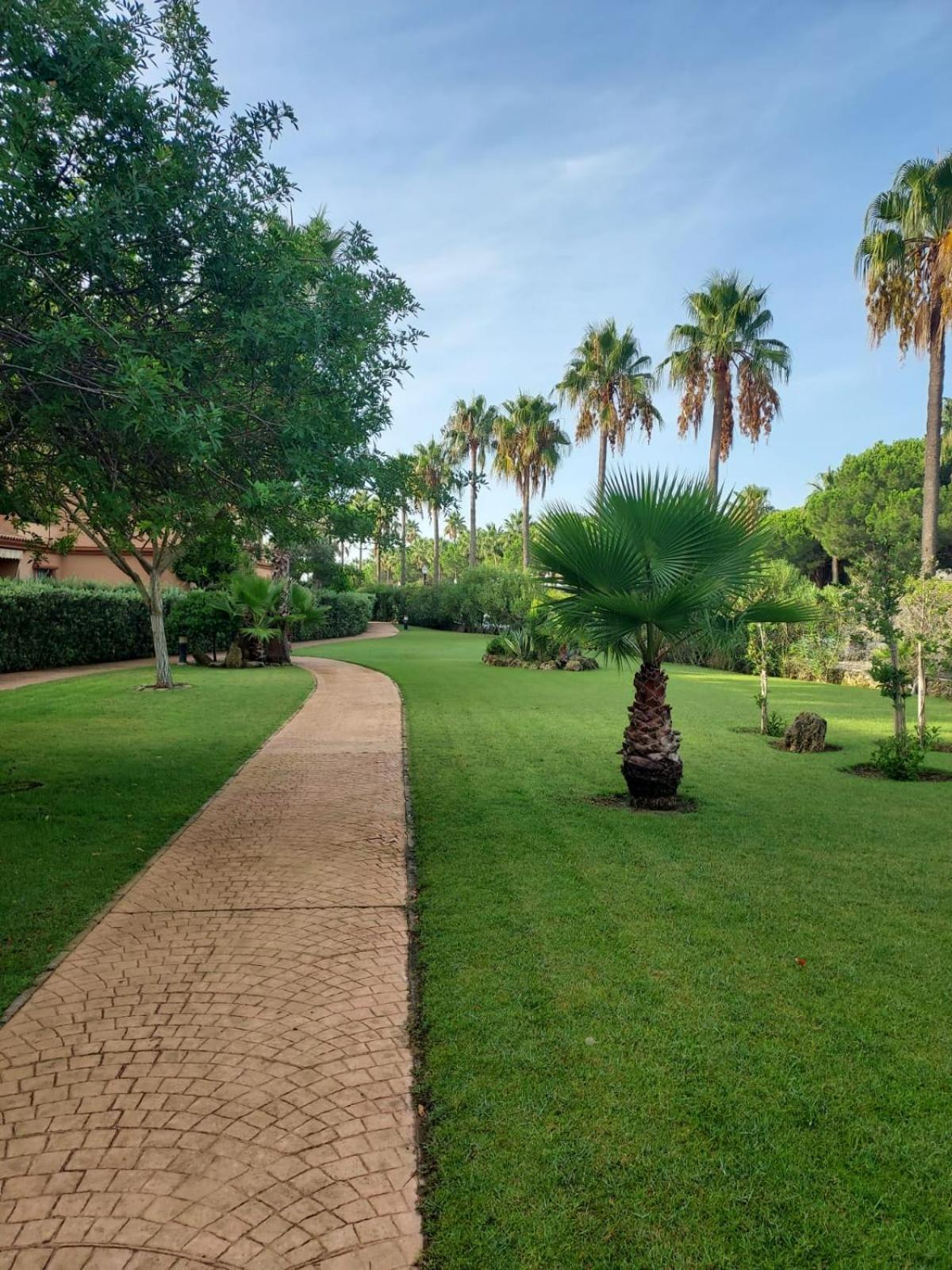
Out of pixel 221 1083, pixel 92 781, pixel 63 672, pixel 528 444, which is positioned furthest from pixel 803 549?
pixel 221 1083

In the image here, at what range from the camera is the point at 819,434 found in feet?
144

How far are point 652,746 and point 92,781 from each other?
5.87 metres

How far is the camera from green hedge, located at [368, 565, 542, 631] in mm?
45188

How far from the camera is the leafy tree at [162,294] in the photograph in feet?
15.8

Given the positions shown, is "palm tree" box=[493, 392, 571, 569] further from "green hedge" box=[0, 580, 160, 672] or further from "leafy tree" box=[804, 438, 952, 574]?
"green hedge" box=[0, 580, 160, 672]

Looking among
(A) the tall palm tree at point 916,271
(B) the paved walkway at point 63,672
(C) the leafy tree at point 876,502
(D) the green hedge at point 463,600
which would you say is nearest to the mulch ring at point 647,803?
(B) the paved walkway at point 63,672

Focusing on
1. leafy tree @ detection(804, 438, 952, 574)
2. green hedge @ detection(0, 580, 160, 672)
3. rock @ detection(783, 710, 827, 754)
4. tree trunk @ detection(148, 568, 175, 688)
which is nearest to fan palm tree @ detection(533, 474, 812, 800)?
rock @ detection(783, 710, 827, 754)

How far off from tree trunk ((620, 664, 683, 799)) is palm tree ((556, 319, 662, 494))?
31.0m

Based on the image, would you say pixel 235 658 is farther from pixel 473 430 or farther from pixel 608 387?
pixel 473 430

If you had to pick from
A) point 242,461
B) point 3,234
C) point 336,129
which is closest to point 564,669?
point 336,129

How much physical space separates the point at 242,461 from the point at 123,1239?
4822 millimetres

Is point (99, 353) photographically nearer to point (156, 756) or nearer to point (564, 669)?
point (156, 756)

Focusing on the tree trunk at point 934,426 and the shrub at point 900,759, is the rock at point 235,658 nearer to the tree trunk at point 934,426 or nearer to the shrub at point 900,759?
the shrub at point 900,759

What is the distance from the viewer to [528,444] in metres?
46.2
